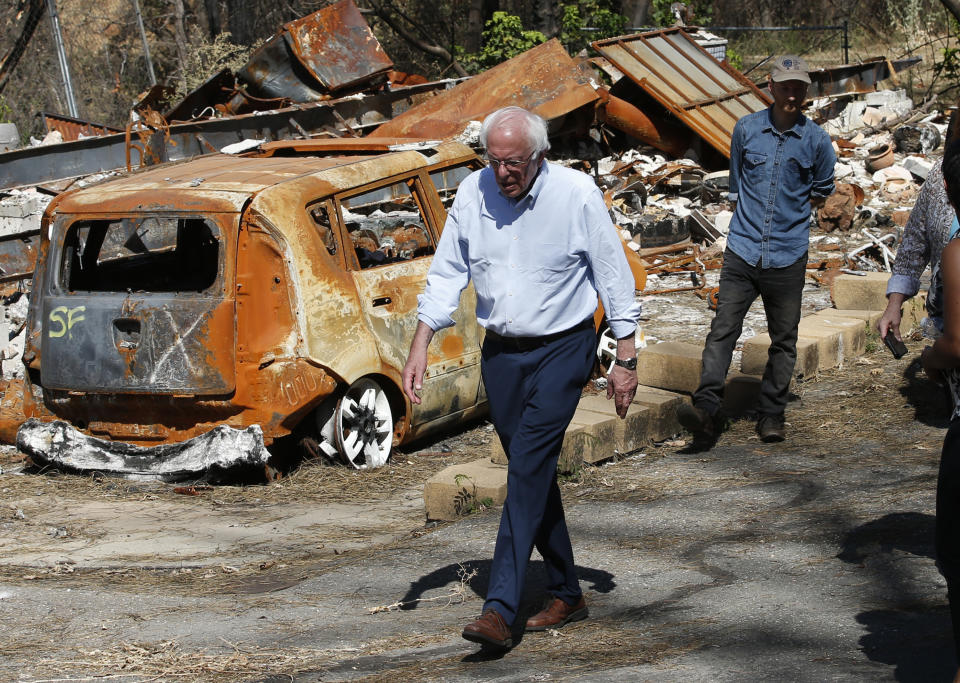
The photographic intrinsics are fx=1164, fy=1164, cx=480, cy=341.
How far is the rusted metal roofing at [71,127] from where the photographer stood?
14.6 m

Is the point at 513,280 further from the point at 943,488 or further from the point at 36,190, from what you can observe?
the point at 36,190

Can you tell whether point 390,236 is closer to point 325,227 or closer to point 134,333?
point 325,227

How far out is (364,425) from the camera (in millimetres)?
6953

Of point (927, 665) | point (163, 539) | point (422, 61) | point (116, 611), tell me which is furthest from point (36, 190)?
point (422, 61)

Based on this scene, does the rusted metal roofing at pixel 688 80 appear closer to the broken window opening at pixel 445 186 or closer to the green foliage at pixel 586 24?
the green foliage at pixel 586 24

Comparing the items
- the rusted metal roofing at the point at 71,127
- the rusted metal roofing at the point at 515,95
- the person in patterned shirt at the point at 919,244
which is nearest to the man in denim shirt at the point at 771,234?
the person in patterned shirt at the point at 919,244

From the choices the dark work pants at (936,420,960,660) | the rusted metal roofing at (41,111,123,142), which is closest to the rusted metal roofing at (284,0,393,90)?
the rusted metal roofing at (41,111,123,142)

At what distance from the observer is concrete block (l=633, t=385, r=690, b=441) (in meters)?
7.08

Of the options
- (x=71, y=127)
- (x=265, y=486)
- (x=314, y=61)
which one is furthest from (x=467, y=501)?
(x=71, y=127)

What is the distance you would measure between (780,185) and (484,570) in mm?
3000

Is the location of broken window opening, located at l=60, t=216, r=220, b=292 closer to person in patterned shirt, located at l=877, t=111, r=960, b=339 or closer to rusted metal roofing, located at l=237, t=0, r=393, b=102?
person in patterned shirt, located at l=877, t=111, r=960, b=339

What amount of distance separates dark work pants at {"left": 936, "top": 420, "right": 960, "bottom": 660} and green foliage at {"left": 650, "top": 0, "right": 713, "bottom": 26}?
19.5m

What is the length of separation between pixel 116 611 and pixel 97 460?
2.12 metres

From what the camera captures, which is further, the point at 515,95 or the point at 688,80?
the point at 688,80
